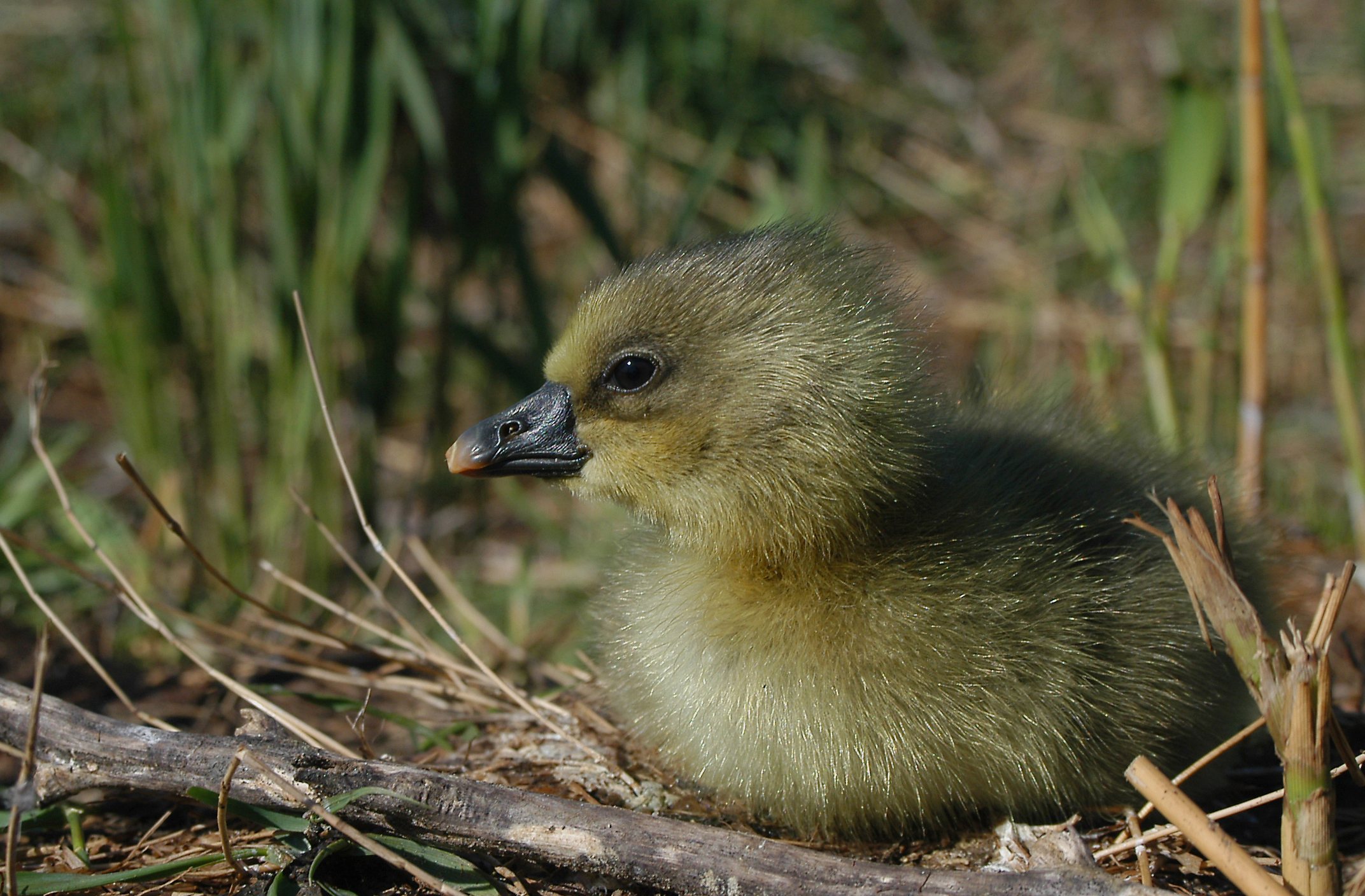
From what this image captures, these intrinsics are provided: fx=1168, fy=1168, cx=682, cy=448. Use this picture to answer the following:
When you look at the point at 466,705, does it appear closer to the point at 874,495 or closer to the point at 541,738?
the point at 541,738

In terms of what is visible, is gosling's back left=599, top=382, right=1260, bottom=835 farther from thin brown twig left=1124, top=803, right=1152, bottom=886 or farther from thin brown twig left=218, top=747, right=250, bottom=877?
thin brown twig left=218, top=747, right=250, bottom=877

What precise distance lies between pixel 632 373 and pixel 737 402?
16 centimetres

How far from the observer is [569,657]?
263 cm

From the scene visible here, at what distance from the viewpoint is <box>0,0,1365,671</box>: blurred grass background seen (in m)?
3.14

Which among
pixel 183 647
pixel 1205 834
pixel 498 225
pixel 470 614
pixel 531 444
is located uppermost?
pixel 498 225

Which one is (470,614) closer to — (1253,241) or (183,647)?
(183,647)

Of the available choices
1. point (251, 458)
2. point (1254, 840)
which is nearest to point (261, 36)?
point (251, 458)

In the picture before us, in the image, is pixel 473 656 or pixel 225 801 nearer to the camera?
pixel 225 801

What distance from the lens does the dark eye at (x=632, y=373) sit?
1.61m

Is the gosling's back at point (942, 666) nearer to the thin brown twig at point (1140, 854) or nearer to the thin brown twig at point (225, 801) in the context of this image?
the thin brown twig at point (1140, 854)

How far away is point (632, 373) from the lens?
1.62 meters

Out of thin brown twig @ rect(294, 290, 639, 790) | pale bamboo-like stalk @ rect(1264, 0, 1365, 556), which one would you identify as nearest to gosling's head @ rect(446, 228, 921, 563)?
thin brown twig @ rect(294, 290, 639, 790)

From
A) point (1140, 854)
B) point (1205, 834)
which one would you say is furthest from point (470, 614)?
point (1205, 834)

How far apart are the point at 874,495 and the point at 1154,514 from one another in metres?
0.49
